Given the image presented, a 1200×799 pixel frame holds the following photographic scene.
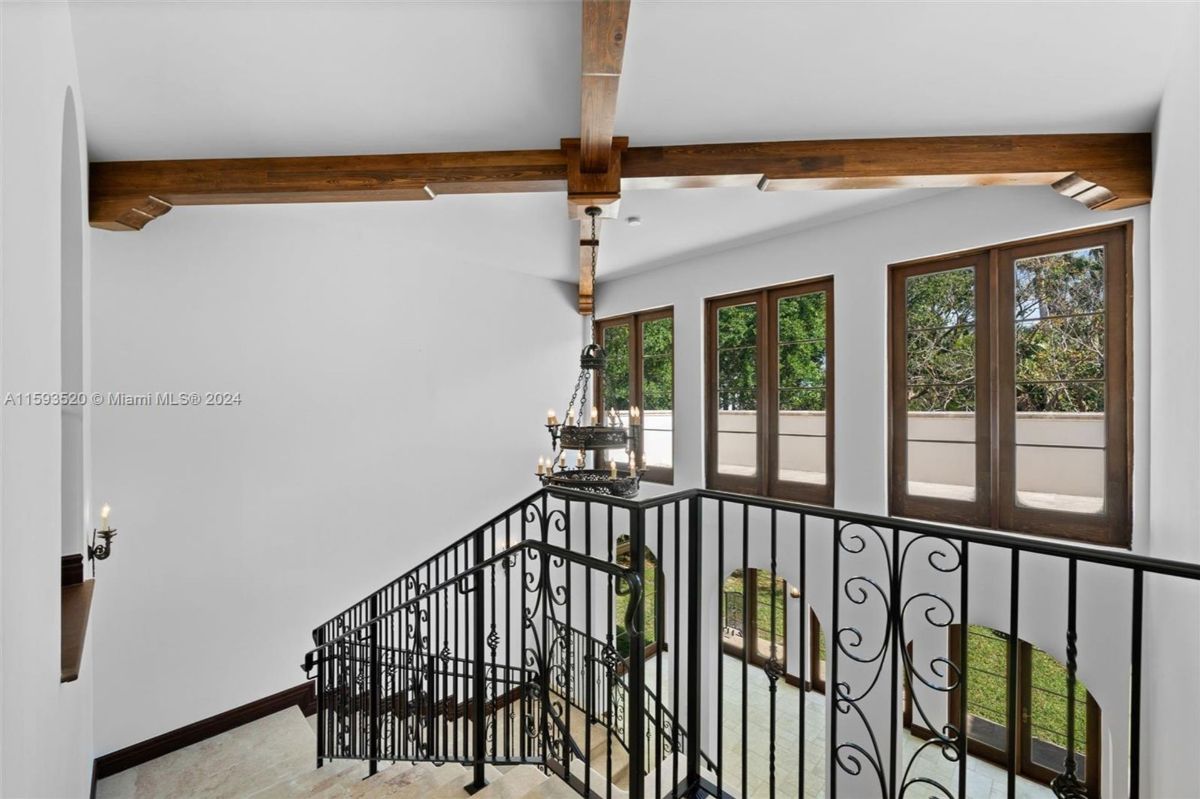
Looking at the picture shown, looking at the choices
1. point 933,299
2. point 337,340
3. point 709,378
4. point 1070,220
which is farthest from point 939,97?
point 337,340

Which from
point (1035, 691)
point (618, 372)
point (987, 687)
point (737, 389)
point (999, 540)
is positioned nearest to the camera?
point (999, 540)

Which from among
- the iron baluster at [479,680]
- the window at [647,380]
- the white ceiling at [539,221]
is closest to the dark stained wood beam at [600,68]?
the white ceiling at [539,221]

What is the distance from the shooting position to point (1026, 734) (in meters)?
4.09

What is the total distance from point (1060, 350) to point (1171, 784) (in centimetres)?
229

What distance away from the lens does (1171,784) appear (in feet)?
7.64

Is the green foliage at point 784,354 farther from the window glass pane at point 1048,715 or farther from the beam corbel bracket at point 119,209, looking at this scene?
the beam corbel bracket at point 119,209

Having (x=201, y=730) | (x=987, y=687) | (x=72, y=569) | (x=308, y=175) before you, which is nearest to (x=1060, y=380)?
(x=987, y=687)

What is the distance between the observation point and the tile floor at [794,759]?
13.5 feet

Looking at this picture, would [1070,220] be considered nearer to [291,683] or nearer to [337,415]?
[337,415]

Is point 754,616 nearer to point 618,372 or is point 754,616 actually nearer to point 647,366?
point 647,366

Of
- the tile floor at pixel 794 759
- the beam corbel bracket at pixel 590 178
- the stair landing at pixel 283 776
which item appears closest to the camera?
the stair landing at pixel 283 776

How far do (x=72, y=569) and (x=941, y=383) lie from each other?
524cm

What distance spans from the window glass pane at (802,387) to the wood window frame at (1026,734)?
156 cm

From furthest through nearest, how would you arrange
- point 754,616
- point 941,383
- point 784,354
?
point 754,616 < point 784,354 < point 941,383
